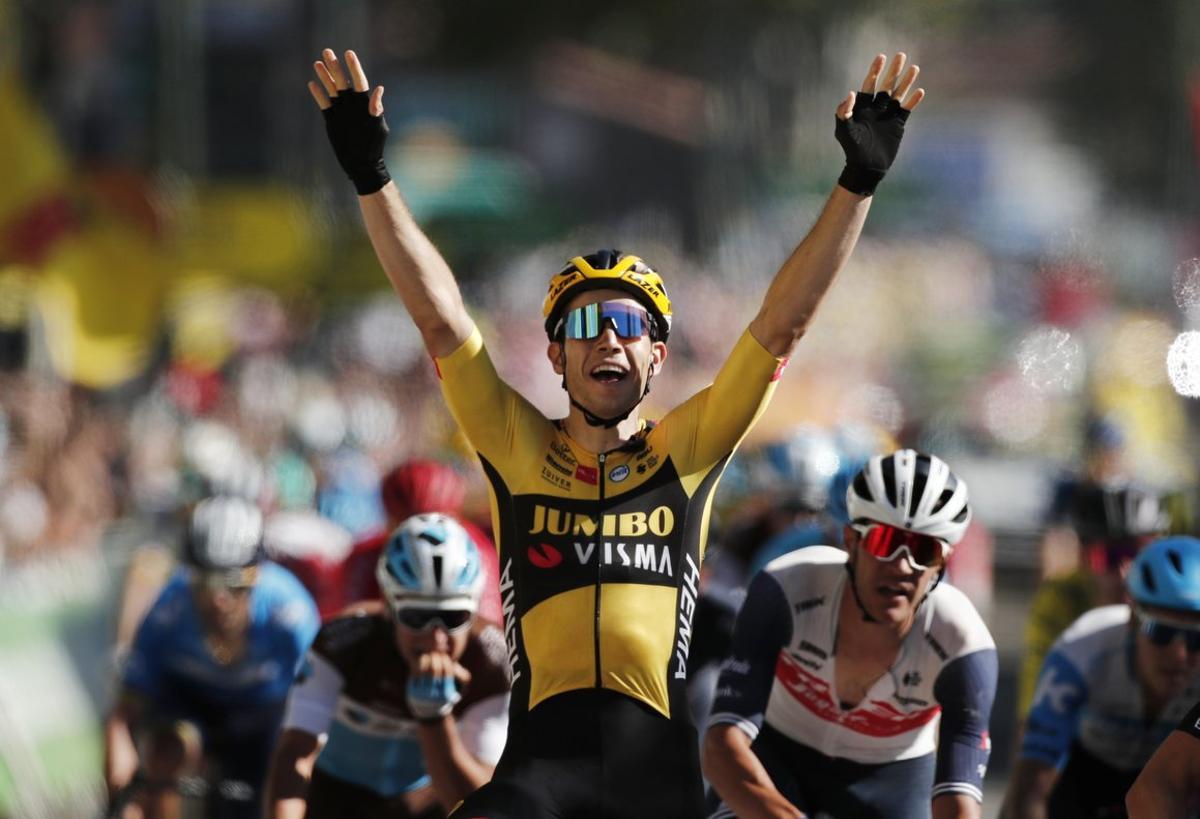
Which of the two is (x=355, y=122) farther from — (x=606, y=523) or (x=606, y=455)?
(x=606, y=523)

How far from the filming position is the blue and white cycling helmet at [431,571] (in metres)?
6.18

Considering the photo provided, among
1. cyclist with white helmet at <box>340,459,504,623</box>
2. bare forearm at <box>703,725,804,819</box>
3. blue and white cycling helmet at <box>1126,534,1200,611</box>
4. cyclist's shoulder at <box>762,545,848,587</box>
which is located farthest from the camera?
cyclist with white helmet at <box>340,459,504,623</box>

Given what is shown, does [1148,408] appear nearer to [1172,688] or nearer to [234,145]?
[1172,688]

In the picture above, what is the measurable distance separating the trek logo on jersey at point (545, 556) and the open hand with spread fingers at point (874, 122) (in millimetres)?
1155

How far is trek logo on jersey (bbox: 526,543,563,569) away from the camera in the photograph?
4922mm

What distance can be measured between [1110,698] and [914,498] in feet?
4.88

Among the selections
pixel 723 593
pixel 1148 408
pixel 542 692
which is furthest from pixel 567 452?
pixel 1148 408

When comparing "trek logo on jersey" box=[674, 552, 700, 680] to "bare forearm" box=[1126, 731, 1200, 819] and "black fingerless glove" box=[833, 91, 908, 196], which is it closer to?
"black fingerless glove" box=[833, 91, 908, 196]

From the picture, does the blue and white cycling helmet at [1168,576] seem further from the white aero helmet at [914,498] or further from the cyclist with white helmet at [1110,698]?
the white aero helmet at [914,498]

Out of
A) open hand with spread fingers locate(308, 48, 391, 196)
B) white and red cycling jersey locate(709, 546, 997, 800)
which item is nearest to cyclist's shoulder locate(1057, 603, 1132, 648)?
white and red cycling jersey locate(709, 546, 997, 800)

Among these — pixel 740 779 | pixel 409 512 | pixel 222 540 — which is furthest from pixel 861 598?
pixel 409 512

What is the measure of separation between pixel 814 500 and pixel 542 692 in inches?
185

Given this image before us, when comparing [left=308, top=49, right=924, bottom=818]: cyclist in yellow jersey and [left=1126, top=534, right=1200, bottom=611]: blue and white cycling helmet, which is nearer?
[left=308, top=49, right=924, bottom=818]: cyclist in yellow jersey

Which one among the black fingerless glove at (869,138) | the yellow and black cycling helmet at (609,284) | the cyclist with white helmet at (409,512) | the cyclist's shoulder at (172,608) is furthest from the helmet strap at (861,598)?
the cyclist's shoulder at (172,608)
